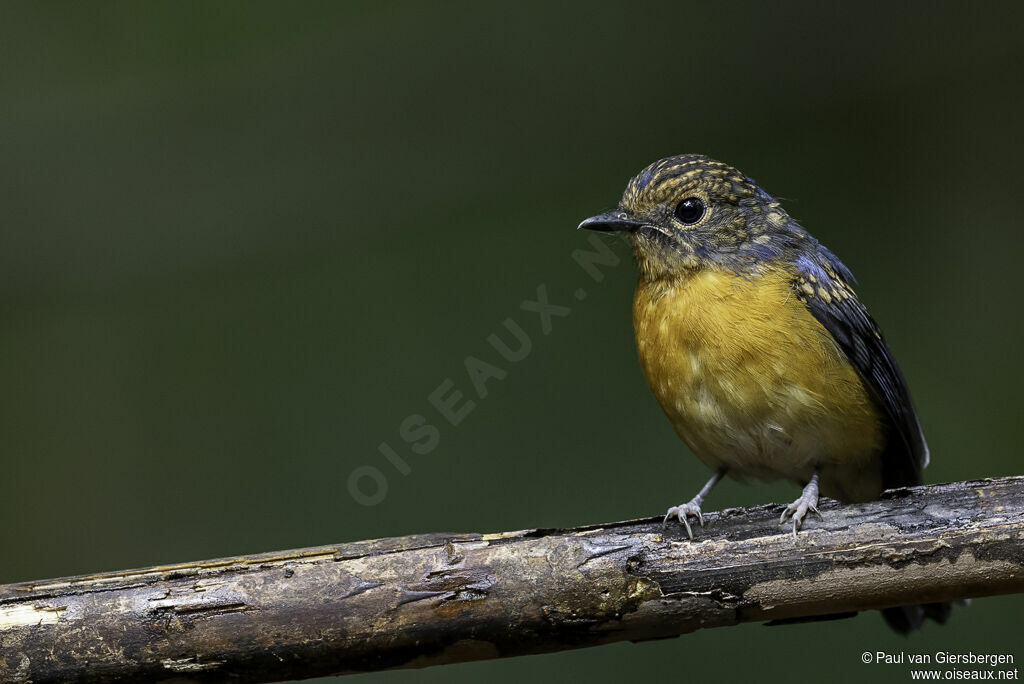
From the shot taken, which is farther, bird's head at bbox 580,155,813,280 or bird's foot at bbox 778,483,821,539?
bird's head at bbox 580,155,813,280

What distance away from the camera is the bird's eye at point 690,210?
405 centimetres

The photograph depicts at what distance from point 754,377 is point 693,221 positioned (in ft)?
2.51

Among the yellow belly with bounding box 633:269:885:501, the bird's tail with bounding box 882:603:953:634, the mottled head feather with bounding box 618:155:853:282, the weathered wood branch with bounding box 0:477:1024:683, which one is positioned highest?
the mottled head feather with bounding box 618:155:853:282

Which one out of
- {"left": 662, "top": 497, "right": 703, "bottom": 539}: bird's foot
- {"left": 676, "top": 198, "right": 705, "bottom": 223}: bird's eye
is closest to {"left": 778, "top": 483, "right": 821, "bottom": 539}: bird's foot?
{"left": 662, "top": 497, "right": 703, "bottom": 539}: bird's foot

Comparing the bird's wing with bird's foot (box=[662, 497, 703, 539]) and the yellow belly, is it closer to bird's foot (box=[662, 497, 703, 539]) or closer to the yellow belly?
the yellow belly

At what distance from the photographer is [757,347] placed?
362 centimetres

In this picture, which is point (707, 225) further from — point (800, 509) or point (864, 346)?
point (800, 509)

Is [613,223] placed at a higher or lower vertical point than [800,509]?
higher

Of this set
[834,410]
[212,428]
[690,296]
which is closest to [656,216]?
[690,296]

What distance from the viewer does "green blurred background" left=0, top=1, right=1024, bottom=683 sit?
5.93m

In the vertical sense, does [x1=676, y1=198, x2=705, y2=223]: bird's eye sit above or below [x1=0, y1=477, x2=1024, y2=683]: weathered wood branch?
above

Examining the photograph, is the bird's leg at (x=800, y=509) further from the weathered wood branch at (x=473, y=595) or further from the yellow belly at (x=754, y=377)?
the yellow belly at (x=754, y=377)

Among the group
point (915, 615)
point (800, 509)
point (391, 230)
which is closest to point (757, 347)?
point (800, 509)

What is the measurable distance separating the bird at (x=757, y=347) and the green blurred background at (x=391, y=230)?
5.93ft
